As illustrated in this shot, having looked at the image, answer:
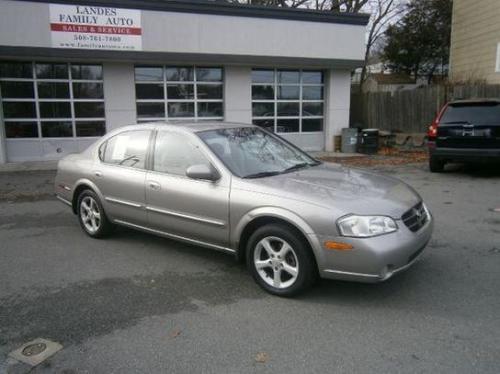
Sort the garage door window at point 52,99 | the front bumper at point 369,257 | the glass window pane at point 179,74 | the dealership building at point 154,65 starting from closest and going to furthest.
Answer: the front bumper at point 369,257 → the dealership building at point 154,65 → the garage door window at point 52,99 → the glass window pane at point 179,74

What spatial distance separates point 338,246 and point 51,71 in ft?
42.1

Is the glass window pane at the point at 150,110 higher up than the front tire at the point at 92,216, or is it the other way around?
the glass window pane at the point at 150,110

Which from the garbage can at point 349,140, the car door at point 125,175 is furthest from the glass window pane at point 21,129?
the garbage can at point 349,140

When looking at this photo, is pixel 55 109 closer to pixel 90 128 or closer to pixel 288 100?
pixel 90 128

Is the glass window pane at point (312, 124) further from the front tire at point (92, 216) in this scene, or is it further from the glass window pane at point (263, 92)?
the front tire at point (92, 216)

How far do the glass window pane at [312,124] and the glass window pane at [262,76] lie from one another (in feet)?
6.58

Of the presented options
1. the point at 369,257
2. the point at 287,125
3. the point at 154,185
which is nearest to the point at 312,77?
the point at 287,125

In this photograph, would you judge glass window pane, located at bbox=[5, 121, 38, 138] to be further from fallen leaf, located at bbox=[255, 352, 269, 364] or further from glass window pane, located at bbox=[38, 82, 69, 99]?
fallen leaf, located at bbox=[255, 352, 269, 364]

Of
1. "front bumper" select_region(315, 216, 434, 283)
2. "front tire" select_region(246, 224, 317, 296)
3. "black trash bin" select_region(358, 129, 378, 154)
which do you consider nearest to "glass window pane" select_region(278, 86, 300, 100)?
"black trash bin" select_region(358, 129, 378, 154)

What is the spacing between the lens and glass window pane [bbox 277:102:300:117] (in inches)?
649

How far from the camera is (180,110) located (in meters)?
15.3

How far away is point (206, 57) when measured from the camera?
14.3 m

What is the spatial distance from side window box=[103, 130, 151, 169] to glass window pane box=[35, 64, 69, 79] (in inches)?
364

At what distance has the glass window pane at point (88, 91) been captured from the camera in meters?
14.2
